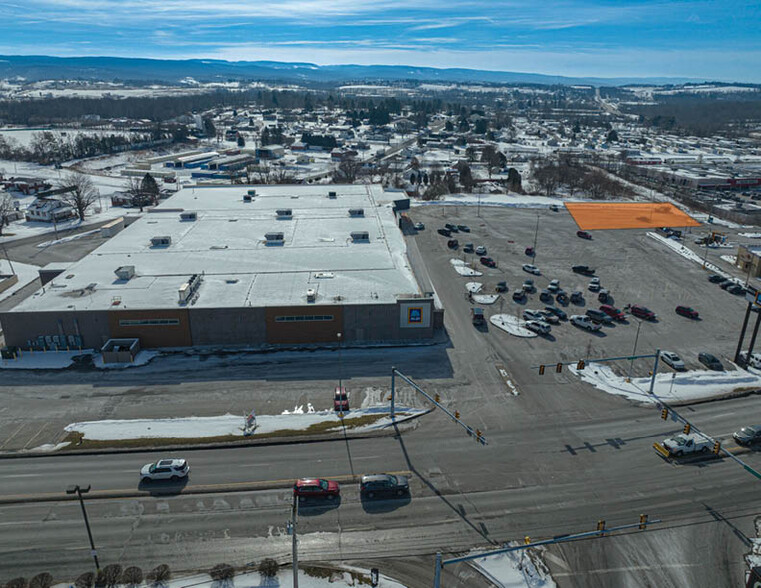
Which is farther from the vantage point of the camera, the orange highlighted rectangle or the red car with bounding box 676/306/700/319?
the orange highlighted rectangle

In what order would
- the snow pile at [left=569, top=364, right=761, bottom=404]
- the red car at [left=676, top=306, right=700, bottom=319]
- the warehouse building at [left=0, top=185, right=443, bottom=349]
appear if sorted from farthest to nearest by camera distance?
the red car at [left=676, top=306, right=700, bottom=319]
the warehouse building at [left=0, top=185, right=443, bottom=349]
the snow pile at [left=569, top=364, right=761, bottom=404]

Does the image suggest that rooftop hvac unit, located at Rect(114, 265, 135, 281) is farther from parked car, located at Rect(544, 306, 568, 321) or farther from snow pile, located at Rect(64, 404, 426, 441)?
parked car, located at Rect(544, 306, 568, 321)

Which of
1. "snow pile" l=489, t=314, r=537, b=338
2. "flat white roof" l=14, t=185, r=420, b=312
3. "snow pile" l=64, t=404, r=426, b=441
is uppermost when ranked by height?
"flat white roof" l=14, t=185, r=420, b=312

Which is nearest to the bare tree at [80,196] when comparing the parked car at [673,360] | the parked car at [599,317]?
the parked car at [599,317]

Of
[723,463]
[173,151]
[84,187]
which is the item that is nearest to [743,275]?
[723,463]

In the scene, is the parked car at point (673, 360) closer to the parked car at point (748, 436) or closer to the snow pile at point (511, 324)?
the parked car at point (748, 436)

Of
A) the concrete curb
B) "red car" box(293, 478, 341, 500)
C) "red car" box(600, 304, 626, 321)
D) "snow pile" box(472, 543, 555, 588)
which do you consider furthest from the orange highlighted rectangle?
"red car" box(293, 478, 341, 500)
